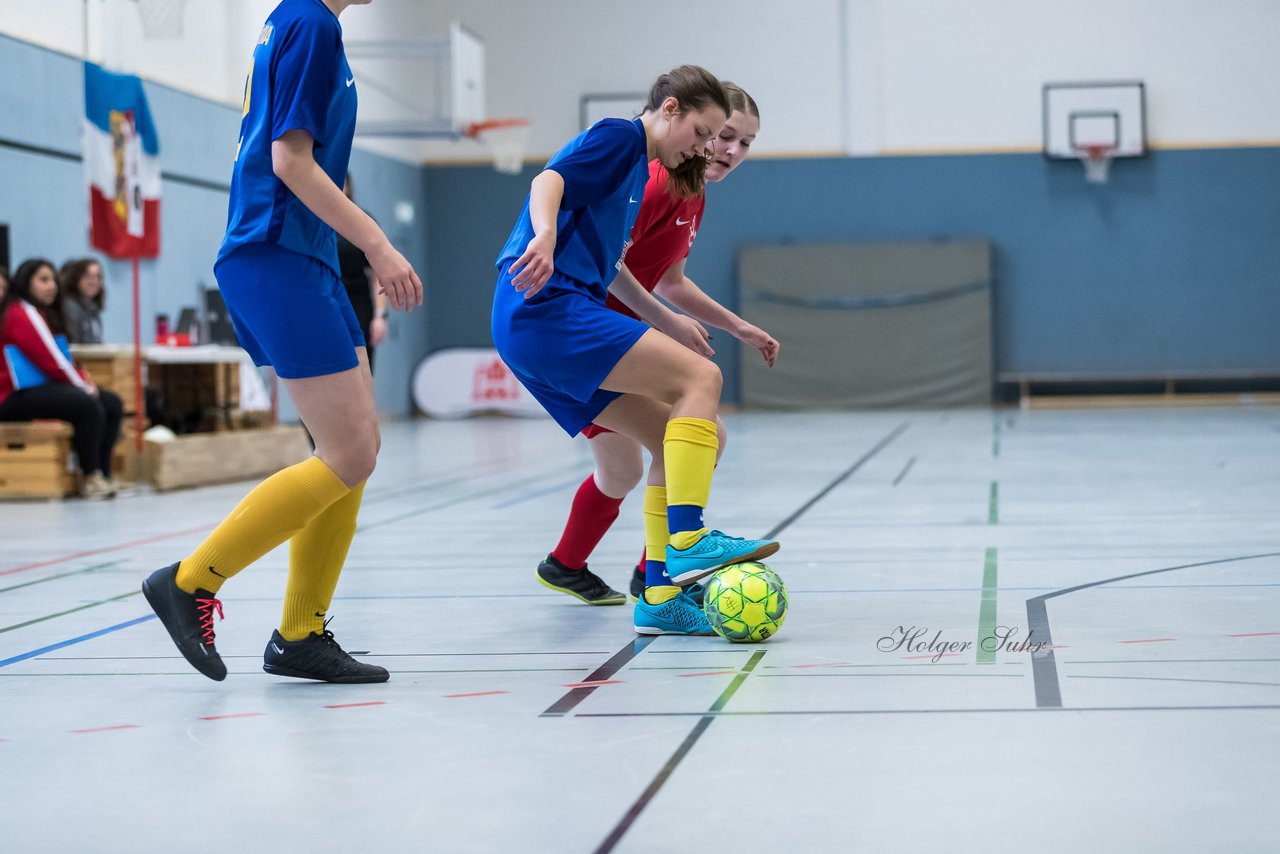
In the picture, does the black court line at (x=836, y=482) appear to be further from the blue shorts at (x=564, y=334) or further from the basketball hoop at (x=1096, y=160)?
the basketball hoop at (x=1096, y=160)

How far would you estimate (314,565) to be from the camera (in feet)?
10.4

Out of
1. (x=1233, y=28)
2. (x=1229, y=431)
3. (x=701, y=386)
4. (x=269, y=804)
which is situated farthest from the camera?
(x=1233, y=28)

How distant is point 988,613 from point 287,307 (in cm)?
196

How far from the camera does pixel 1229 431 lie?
1184 cm

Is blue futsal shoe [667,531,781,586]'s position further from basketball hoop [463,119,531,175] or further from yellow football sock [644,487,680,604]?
basketball hoop [463,119,531,175]

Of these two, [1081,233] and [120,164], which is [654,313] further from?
[1081,233]

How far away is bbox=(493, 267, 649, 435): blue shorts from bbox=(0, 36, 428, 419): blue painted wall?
26.5ft

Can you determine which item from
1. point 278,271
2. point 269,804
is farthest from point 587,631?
point 269,804

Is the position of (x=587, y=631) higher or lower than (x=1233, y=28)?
lower

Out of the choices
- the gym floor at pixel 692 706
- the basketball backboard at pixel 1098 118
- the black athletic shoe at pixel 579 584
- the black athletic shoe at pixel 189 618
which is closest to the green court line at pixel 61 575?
the gym floor at pixel 692 706

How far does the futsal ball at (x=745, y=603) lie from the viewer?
3.44m

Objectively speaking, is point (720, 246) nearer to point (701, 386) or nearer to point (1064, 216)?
point (1064, 216)

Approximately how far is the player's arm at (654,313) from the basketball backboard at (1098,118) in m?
15.9

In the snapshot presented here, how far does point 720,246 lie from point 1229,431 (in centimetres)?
897
